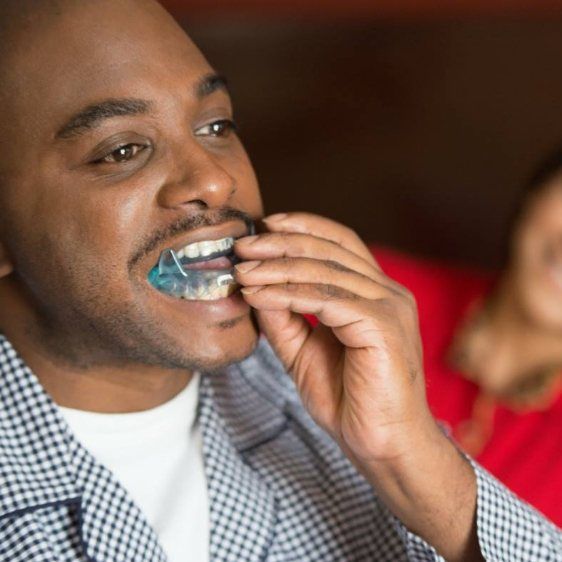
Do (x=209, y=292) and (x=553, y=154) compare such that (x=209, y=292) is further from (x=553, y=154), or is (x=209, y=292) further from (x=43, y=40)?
(x=553, y=154)

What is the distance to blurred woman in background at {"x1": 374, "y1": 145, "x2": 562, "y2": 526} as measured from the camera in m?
2.18

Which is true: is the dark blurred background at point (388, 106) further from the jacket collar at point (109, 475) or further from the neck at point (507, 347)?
the jacket collar at point (109, 475)

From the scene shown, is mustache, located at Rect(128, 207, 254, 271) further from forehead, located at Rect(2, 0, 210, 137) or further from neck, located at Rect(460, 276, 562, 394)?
neck, located at Rect(460, 276, 562, 394)

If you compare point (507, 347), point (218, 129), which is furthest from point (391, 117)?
point (218, 129)

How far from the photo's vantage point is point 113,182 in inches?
44.8

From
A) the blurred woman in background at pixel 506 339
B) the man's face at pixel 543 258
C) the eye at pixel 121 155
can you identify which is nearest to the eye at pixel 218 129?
the eye at pixel 121 155

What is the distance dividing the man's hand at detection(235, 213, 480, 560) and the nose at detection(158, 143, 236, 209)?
69 mm

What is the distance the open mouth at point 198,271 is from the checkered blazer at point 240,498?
0.23 m

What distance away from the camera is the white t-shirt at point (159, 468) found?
1.22m

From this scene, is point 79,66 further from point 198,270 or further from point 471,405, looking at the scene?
point 471,405

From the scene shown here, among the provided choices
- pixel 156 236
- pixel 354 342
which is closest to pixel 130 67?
pixel 156 236

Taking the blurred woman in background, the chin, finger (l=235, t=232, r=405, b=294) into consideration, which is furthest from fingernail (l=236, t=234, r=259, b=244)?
the blurred woman in background

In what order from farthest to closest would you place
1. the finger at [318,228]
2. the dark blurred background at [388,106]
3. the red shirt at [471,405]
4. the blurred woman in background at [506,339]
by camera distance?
1. the dark blurred background at [388,106]
2. the blurred woman in background at [506,339]
3. the red shirt at [471,405]
4. the finger at [318,228]

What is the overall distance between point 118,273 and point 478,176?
1715 mm
